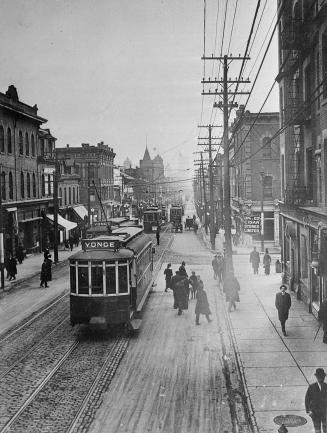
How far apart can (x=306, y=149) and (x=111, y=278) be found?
386 inches

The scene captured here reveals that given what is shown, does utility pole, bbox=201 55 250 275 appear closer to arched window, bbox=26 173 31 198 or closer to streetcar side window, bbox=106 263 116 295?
streetcar side window, bbox=106 263 116 295

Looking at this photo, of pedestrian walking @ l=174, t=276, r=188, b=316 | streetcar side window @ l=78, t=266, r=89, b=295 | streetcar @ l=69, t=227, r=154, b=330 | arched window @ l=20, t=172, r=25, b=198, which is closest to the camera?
streetcar @ l=69, t=227, r=154, b=330

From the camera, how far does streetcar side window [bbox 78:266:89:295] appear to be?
1675 centimetres

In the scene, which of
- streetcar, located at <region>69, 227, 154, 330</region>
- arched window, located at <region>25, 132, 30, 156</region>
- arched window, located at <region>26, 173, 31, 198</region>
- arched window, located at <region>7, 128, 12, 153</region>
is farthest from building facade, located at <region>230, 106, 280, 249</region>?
streetcar, located at <region>69, 227, 154, 330</region>

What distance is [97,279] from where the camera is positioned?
16781mm

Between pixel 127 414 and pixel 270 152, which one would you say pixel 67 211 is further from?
pixel 127 414

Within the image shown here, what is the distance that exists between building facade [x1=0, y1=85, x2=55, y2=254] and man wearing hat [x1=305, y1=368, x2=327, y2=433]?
98.7ft

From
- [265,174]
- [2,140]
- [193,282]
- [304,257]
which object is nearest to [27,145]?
[2,140]

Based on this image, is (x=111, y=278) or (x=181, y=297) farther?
(x=181, y=297)

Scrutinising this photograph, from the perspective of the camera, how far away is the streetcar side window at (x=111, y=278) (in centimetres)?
1669

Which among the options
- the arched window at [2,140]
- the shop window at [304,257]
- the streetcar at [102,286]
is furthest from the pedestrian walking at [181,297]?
the arched window at [2,140]

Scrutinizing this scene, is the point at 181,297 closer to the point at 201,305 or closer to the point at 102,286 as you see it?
the point at 201,305

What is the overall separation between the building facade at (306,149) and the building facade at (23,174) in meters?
20.2

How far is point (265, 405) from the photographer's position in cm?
1093
